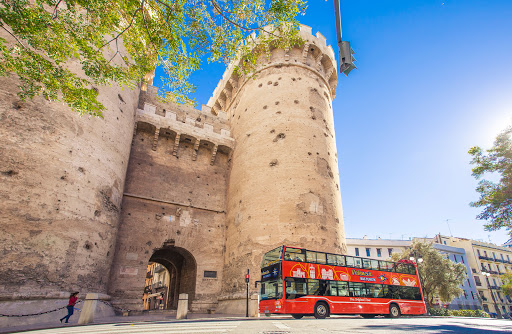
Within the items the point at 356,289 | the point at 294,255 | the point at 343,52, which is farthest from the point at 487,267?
the point at 343,52

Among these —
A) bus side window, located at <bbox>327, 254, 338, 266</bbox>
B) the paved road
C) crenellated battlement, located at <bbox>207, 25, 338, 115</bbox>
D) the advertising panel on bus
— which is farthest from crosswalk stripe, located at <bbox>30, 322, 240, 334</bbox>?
crenellated battlement, located at <bbox>207, 25, 338, 115</bbox>

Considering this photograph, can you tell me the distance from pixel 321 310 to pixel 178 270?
11486mm

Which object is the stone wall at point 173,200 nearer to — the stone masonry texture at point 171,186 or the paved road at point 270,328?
the stone masonry texture at point 171,186

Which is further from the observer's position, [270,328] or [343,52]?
[270,328]

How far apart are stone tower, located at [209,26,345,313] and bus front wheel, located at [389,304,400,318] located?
3.46 meters

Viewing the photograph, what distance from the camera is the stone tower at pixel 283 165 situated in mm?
14461

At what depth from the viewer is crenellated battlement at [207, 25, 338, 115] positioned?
64.5ft

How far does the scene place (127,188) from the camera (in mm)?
15266

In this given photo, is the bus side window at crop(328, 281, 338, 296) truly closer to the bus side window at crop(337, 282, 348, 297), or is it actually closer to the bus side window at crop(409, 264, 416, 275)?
the bus side window at crop(337, 282, 348, 297)

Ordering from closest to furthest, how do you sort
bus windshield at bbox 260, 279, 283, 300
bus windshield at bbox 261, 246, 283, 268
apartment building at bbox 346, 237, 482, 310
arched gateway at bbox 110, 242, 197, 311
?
bus windshield at bbox 260, 279, 283, 300 < bus windshield at bbox 261, 246, 283, 268 < arched gateway at bbox 110, 242, 197, 311 < apartment building at bbox 346, 237, 482, 310

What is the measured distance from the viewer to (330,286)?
11047 mm

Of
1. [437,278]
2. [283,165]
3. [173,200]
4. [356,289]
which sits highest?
[283,165]

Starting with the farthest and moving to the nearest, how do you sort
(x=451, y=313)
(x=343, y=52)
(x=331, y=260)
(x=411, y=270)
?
(x=451, y=313), (x=411, y=270), (x=331, y=260), (x=343, y=52)

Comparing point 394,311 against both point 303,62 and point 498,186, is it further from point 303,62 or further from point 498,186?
point 303,62
